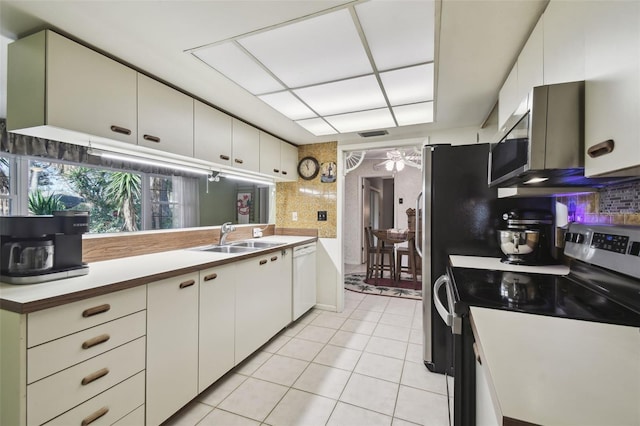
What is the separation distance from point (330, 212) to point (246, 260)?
155 centimetres

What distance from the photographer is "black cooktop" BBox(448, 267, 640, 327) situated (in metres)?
0.89

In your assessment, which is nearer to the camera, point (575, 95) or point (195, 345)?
point (575, 95)

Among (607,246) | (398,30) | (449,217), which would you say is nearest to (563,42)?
(398,30)

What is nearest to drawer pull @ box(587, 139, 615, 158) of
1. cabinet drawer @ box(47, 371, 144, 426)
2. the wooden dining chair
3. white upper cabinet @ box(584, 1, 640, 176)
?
white upper cabinet @ box(584, 1, 640, 176)

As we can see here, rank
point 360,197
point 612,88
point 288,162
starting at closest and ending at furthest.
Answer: point 612,88 < point 288,162 < point 360,197

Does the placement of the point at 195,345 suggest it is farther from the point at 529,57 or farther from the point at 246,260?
the point at 529,57

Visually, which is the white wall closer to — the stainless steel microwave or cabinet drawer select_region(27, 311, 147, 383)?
cabinet drawer select_region(27, 311, 147, 383)

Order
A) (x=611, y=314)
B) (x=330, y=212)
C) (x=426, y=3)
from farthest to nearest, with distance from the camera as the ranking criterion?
(x=330, y=212) < (x=426, y=3) < (x=611, y=314)

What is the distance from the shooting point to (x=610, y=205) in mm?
1249

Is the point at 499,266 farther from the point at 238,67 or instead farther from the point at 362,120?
the point at 238,67

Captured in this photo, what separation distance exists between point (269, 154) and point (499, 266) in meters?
2.40

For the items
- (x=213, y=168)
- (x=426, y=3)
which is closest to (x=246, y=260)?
(x=213, y=168)

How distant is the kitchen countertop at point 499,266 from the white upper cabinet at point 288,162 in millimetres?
2172

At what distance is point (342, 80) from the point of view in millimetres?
1876
